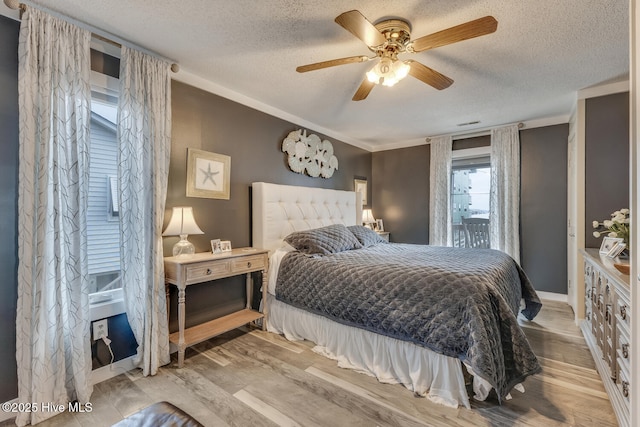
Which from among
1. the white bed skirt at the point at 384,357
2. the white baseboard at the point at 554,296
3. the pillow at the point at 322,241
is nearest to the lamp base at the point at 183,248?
the pillow at the point at 322,241

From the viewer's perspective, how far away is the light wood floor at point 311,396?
5.57 ft

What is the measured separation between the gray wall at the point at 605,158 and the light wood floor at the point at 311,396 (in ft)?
4.54

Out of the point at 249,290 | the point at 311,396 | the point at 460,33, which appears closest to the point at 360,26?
the point at 460,33

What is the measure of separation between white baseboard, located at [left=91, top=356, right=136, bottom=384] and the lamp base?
84 cm

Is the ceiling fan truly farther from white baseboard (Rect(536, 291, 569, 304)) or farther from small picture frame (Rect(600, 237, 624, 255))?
white baseboard (Rect(536, 291, 569, 304))

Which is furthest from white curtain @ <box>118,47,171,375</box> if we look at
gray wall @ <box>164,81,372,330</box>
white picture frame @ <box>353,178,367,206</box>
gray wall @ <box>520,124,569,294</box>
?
gray wall @ <box>520,124,569,294</box>

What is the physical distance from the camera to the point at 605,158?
2.86 metres

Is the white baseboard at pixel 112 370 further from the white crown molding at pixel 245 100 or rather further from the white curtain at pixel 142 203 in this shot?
the white crown molding at pixel 245 100

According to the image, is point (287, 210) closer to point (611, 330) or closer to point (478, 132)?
point (611, 330)

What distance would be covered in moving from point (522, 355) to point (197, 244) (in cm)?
262

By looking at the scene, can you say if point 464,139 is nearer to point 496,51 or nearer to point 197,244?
point 496,51

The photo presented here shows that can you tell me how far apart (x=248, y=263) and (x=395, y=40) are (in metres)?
2.13

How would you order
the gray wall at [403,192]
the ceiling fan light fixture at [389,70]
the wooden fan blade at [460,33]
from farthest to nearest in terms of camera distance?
the gray wall at [403,192]
the ceiling fan light fixture at [389,70]
the wooden fan blade at [460,33]

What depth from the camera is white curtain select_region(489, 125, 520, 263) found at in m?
4.04
